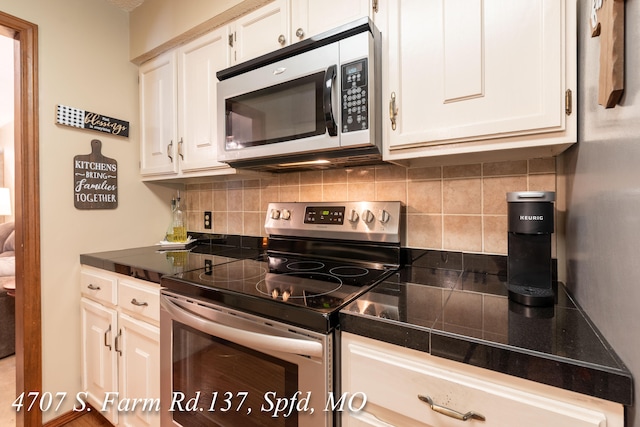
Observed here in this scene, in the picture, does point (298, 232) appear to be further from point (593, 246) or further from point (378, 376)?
point (593, 246)

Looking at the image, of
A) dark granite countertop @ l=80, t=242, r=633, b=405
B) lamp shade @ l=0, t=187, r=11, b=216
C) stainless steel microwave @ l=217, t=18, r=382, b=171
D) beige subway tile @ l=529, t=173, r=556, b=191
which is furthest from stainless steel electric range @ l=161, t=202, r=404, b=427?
lamp shade @ l=0, t=187, r=11, b=216

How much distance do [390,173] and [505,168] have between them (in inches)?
17.5

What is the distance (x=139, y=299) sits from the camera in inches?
52.7

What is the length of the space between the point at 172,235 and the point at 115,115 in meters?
0.80

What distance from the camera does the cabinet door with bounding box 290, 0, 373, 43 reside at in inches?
43.9

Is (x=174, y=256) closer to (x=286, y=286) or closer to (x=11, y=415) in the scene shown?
(x=286, y=286)

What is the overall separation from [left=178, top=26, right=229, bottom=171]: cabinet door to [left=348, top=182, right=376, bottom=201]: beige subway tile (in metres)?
0.65

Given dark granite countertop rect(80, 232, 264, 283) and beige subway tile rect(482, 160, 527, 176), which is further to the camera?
dark granite countertop rect(80, 232, 264, 283)

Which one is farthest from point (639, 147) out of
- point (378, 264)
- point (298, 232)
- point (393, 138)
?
point (298, 232)

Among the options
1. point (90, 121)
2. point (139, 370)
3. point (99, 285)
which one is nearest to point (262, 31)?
point (90, 121)

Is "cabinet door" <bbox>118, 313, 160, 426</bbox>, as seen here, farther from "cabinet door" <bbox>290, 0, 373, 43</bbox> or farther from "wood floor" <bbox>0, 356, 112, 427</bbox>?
"cabinet door" <bbox>290, 0, 373, 43</bbox>

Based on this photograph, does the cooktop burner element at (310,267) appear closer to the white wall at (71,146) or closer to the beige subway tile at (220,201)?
the beige subway tile at (220,201)

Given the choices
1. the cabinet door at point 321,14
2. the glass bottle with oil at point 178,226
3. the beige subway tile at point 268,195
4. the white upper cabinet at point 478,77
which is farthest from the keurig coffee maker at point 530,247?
the glass bottle with oil at point 178,226

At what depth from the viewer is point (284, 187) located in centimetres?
169
